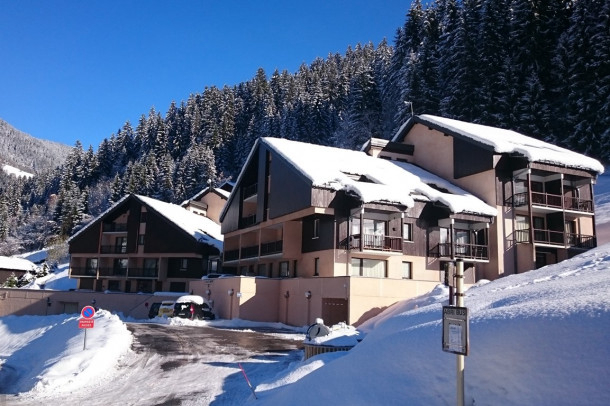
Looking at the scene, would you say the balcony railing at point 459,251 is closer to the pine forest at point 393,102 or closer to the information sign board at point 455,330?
the pine forest at point 393,102

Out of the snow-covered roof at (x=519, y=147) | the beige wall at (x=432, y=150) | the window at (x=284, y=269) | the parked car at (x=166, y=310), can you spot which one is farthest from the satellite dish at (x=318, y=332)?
the beige wall at (x=432, y=150)

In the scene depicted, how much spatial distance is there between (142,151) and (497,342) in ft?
425

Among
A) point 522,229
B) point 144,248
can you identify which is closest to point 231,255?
point 144,248

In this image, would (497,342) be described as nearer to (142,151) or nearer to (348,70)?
(348,70)

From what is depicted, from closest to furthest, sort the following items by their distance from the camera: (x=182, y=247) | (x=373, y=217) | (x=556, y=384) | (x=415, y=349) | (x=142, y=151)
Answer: (x=556, y=384) → (x=415, y=349) → (x=373, y=217) → (x=182, y=247) → (x=142, y=151)

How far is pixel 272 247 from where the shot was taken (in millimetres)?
39031

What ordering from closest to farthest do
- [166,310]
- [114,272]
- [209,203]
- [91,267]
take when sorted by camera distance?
[166,310] < [114,272] < [91,267] < [209,203]

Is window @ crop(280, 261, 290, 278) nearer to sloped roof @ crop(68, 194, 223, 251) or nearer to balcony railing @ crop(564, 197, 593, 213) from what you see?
sloped roof @ crop(68, 194, 223, 251)

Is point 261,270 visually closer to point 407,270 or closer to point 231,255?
point 231,255

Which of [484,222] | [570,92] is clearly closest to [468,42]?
[570,92]

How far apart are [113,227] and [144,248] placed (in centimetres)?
687

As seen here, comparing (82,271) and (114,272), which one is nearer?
(114,272)

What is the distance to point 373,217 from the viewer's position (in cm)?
3359

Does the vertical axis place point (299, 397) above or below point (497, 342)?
below
